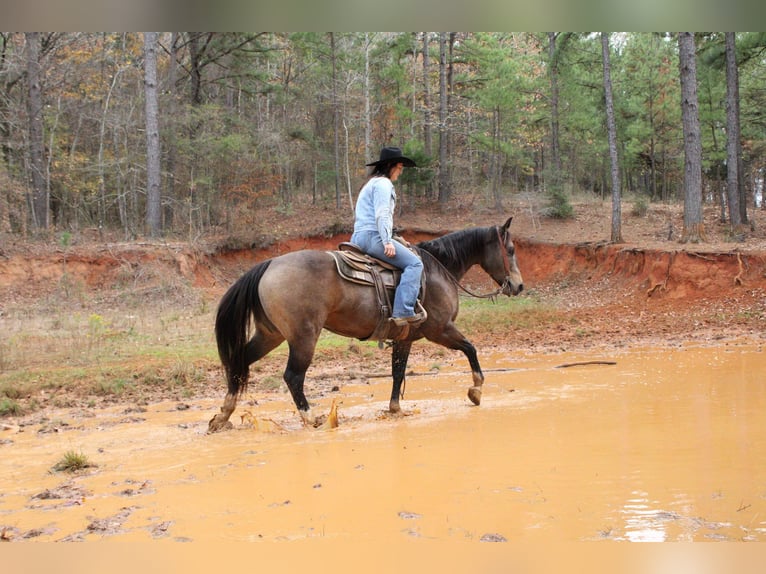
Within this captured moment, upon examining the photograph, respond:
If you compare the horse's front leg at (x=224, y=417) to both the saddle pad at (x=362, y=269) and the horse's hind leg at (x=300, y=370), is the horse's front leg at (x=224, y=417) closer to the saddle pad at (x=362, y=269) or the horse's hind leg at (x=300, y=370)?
the horse's hind leg at (x=300, y=370)

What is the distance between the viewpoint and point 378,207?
752 cm

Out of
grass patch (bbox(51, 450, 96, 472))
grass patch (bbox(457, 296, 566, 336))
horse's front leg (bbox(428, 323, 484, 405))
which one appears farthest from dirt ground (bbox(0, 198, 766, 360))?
grass patch (bbox(51, 450, 96, 472))

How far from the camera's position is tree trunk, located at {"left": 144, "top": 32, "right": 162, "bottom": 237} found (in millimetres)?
23875

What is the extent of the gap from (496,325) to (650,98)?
2326 centimetres

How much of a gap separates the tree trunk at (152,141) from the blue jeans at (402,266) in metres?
18.3

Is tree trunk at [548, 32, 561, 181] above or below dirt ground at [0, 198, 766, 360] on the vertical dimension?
above

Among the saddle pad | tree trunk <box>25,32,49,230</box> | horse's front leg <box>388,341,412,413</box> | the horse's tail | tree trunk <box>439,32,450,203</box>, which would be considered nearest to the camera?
the horse's tail

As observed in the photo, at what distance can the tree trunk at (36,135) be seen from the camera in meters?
23.4

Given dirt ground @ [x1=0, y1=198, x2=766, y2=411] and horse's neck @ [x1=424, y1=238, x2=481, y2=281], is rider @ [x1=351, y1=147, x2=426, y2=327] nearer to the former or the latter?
horse's neck @ [x1=424, y1=238, x2=481, y2=281]

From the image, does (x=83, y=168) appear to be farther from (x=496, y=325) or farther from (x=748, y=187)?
(x=748, y=187)

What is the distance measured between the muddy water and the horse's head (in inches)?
55.2

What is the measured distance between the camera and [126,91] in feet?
101

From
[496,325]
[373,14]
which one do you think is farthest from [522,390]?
[373,14]

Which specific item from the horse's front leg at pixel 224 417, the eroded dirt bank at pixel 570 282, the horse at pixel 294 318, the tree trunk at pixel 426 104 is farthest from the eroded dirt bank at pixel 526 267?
the horse's front leg at pixel 224 417
